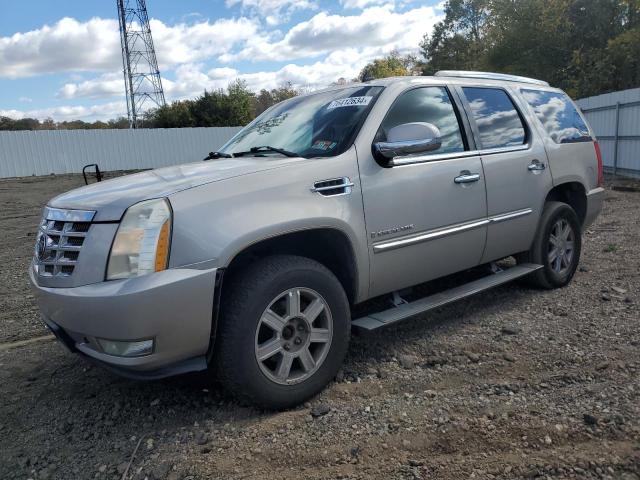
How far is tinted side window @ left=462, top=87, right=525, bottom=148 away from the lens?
422cm

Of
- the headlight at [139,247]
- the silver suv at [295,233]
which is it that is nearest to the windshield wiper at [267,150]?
the silver suv at [295,233]

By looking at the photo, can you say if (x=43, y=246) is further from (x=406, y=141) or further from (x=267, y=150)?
(x=406, y=141)

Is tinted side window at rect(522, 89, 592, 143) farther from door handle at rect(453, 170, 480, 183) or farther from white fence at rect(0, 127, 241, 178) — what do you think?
white fence at rect(0, 127, 241, 178)

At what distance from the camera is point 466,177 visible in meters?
3.88

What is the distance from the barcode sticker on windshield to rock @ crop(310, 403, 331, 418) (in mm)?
1957

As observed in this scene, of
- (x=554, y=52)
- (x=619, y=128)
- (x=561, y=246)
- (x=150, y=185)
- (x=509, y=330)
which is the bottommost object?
(x=509, y=330)

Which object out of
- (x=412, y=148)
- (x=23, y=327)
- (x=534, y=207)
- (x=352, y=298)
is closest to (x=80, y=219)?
(x=352, y=298)

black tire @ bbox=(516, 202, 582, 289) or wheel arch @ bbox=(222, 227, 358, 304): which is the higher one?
wheel arch @ bbox=(222, 227, 358, 304)

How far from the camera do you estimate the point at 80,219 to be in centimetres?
276

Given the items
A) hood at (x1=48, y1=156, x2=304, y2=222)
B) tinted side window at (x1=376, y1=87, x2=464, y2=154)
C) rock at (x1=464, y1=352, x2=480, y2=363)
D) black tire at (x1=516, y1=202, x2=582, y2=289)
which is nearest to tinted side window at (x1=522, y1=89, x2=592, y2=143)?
black tire at (x1=516, y1=202, x2=582, y2=289)

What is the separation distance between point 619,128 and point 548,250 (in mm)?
11460

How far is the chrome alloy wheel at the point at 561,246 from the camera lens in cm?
492

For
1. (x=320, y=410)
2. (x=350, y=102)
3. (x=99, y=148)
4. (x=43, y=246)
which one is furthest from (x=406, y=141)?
(x=99, y=148)

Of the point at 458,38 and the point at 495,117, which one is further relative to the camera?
the point at 458,38
